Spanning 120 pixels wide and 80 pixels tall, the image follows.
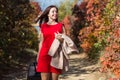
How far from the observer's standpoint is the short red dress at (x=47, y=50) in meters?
5.56

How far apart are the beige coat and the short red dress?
0.22ft

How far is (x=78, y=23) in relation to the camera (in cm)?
3172

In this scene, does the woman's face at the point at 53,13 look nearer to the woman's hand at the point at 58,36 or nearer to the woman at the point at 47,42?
the woman at the point at 47,42

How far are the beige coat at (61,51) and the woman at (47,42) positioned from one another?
0.07 m

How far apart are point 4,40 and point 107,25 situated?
14.8ft

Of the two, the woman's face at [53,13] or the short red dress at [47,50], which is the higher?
the woman's face at [53,13]

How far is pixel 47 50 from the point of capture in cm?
561

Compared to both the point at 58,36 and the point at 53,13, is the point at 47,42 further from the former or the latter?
the point at 53,13

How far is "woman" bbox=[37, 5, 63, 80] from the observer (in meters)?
5.55

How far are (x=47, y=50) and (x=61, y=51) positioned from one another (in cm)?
22

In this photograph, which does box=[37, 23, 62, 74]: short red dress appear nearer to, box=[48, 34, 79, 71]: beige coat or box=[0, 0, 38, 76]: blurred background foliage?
box=[48, 34, 79, 71]: beige coat

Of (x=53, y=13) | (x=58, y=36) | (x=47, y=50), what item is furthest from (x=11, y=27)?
(x=58, y=36)

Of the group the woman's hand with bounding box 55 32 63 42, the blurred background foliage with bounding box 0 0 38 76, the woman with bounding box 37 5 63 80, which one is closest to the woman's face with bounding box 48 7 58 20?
the woman with bounding box 37 5 63 80

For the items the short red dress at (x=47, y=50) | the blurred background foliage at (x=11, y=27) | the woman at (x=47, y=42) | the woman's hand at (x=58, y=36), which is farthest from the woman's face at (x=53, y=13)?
the blurred background foliage at (x=11, y=27)
